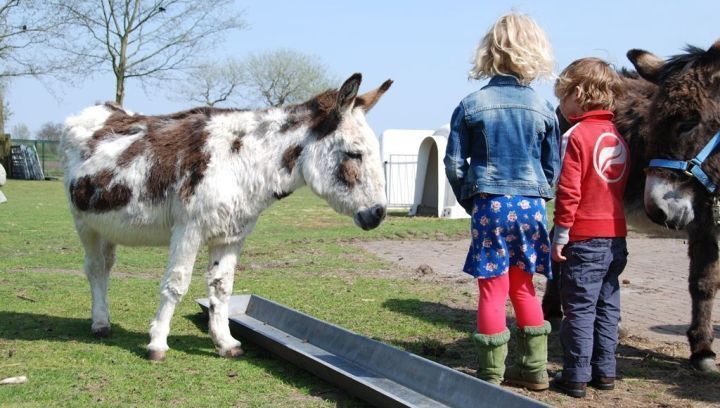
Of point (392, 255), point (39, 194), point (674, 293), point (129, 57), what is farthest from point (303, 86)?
point (674, 293)

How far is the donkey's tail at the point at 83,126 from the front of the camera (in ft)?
20.2

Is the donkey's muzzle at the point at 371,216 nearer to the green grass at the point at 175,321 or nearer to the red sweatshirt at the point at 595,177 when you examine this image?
the green grass at the point at 175,321

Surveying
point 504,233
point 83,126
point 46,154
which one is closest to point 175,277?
point 83,126

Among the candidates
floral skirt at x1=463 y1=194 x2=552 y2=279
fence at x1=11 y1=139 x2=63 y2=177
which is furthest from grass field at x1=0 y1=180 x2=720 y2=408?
fence at x1=11 y1=139 x2=63 y2=177

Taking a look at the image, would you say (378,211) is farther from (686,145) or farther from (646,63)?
(646,63)

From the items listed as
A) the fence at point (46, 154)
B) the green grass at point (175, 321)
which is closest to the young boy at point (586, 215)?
the green grass at point (175, 321)

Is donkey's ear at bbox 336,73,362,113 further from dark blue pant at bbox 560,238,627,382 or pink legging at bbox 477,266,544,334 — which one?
dark blue pant at bbox 560,238,627,382

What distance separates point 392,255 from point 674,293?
14.9 feet

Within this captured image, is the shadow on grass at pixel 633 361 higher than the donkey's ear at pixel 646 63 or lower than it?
lower

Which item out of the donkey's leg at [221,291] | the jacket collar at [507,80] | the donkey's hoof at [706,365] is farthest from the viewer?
the donkey's leg at [221,291]

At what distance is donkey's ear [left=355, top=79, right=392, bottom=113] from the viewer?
223 inches

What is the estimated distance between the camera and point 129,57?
35.8 m

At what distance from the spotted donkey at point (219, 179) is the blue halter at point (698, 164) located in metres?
1.98

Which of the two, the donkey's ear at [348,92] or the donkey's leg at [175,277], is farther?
the donkey's leg at [175,277]
